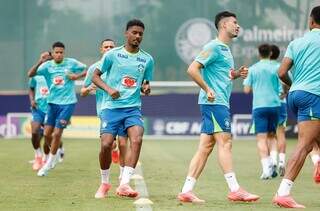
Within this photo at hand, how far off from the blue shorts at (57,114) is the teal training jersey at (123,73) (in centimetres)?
482

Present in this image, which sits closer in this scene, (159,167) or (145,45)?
(159,167)

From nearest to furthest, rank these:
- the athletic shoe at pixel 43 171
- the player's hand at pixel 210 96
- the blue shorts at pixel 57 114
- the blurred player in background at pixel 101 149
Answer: the player's hand at pixel 210 96 → the blurred player in background at pixel 101 149 → the athletic shoe at pixel 43 171 → the blue shorts at pixel 57 114

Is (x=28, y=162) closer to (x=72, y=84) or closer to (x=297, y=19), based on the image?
(x=72, y=84)

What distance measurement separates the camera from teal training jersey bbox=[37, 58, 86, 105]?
1708 cm

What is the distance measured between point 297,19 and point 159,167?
16977 mm

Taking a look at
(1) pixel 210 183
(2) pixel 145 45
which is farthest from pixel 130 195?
(2) pixel 145 45

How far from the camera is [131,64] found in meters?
12.2

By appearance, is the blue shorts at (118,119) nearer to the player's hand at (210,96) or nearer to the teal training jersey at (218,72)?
the teal training jersey at (218,72)

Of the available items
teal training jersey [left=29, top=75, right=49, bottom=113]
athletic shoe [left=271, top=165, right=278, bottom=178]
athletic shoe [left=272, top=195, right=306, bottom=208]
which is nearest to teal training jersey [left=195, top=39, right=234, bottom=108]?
athletic shoe [left=272, top=195, right=306, bottom=208]

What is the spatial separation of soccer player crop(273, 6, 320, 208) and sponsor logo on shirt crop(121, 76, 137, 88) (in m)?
2.16

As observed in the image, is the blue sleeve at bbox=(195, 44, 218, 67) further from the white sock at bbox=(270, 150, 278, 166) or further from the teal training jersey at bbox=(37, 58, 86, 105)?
the teal training jersey at bbox=(37, 58, 86, 105)

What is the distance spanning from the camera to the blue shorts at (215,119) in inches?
454

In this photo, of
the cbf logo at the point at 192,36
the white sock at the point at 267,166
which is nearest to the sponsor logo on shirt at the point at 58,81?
the white sock at the point at 267,166

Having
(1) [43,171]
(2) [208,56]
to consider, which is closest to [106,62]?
(2) [208,56]
